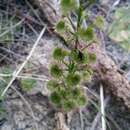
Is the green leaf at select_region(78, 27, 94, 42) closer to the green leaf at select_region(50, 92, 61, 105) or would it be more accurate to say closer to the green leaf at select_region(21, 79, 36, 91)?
the green leaf at select_region(50, 92, 61, 105)

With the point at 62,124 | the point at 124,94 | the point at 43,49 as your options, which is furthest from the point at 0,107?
the point at 124,94

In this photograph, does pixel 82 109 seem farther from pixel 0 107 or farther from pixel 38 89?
pixel 0 107

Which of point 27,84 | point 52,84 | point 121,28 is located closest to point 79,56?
point 52,84

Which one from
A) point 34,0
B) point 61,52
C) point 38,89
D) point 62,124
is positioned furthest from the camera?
point 34,0

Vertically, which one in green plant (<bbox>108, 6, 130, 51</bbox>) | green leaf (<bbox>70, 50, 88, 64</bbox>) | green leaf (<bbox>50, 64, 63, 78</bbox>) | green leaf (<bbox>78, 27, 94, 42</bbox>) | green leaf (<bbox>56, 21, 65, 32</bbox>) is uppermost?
green plant (<bbox>108, 6, 130, 51</bbox>)

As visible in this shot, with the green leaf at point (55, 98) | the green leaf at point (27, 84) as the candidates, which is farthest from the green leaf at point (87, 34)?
the green leaf at point (27, 84)

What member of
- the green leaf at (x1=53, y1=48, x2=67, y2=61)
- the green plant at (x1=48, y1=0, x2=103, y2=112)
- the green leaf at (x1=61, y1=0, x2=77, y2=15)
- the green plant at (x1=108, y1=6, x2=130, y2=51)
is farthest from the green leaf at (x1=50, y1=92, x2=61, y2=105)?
the green plant at (x1=108, y1=6, x2=130, y2=51)

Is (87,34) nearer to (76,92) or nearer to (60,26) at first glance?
(60,26)
